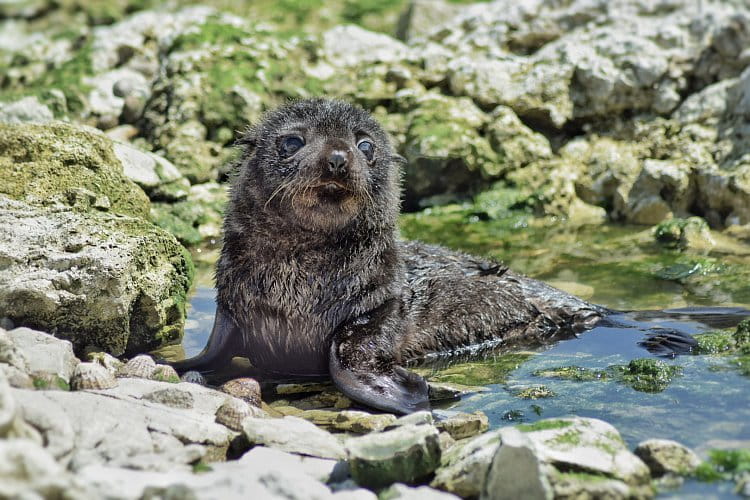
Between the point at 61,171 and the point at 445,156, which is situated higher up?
A: the point at 61,171

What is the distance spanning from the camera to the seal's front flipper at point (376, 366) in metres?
5.08

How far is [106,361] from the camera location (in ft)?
16.9

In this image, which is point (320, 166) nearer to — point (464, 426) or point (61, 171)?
point (464, 426)

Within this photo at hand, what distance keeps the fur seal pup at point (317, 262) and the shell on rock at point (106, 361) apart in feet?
1.59

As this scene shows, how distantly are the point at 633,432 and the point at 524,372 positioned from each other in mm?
1428

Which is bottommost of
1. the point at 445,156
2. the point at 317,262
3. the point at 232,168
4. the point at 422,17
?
the point at 317,262

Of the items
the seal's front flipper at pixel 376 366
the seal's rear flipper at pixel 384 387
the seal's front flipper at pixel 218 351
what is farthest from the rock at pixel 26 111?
the seal's rear flipper at pixel 384 387

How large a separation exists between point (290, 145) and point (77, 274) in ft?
5.66

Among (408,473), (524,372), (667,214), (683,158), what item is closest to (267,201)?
(524,372)

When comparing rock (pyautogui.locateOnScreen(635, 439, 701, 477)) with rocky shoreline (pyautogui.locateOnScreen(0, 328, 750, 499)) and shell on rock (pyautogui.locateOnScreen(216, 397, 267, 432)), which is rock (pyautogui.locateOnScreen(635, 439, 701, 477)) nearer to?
rocky shoreline (pyautogui.locateOnScreen(0, 328, 750, 499))

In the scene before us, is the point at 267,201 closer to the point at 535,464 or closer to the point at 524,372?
the point at 524,372

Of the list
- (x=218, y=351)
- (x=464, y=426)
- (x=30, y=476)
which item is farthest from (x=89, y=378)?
(x=464, y=426)

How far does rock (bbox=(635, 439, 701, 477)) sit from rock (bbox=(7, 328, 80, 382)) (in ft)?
9.70

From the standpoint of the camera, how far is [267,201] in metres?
5.89
